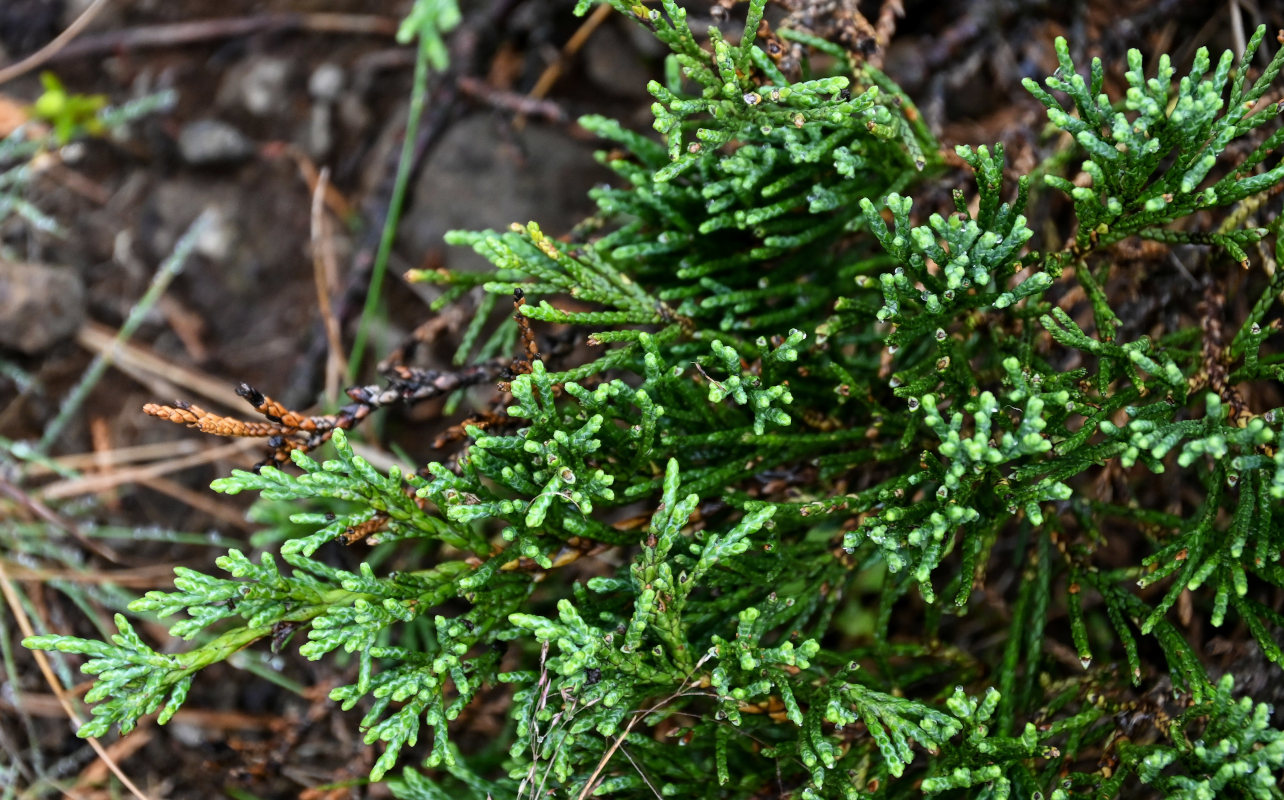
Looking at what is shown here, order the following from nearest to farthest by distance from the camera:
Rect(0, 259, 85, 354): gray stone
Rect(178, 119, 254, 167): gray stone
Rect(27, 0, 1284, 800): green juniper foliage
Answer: Rect(27, 0, 1284, 800): green juniper foliage
Rect(0, 259, 85, 354): gray stone
Rect(178, 119, 254, 167): gray stone

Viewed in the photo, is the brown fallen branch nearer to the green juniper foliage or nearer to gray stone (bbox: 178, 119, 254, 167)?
the green juniper foliage

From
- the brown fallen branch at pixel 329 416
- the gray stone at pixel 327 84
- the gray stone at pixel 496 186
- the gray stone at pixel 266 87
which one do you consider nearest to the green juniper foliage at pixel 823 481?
the brown fallen branch at pixel 329 416

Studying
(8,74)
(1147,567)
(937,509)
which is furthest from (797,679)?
(8,74)

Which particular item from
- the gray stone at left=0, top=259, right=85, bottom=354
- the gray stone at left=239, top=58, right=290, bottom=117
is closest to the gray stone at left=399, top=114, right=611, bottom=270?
the gray stone at left=239, top=58, right=290, bottom=117

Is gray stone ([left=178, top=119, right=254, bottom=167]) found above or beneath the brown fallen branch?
above

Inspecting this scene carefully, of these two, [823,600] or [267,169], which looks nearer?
[823,600]

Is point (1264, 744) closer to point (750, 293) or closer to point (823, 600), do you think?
point (823, 600)

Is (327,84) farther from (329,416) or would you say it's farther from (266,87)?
(329,416)
